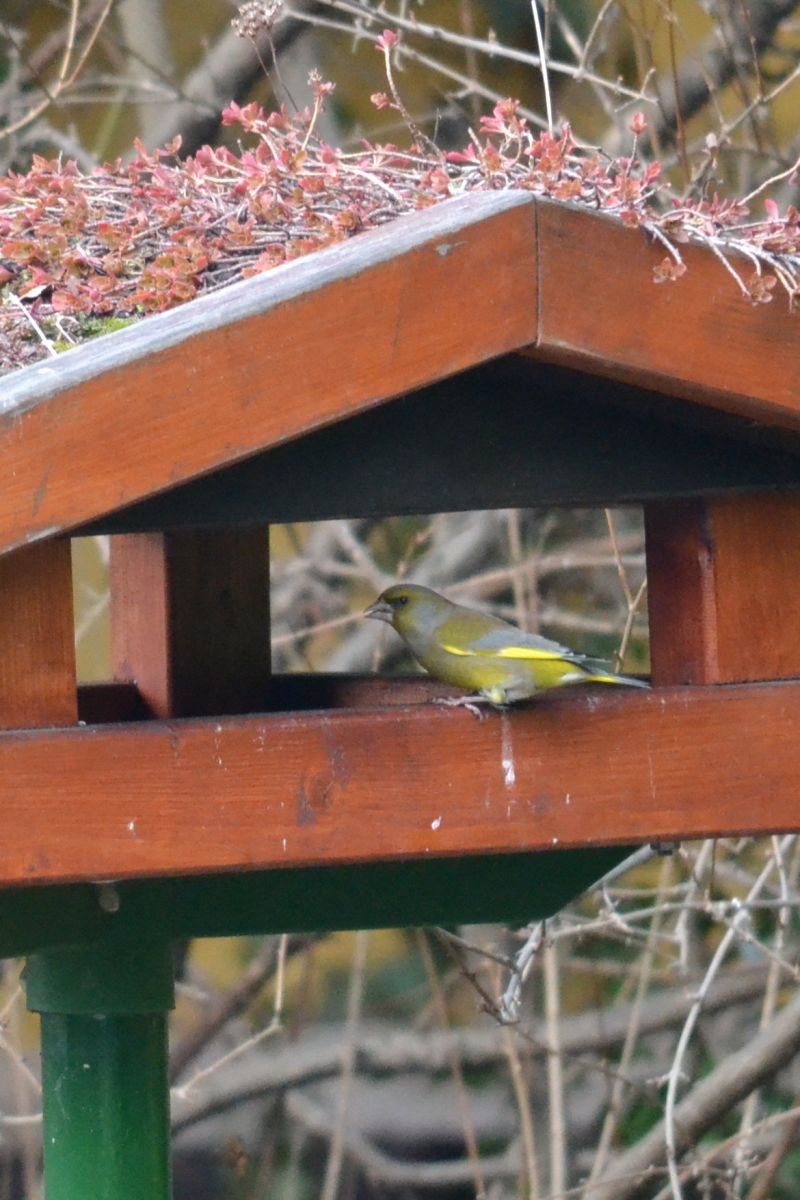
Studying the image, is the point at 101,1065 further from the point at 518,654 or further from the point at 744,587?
the point at 744,587

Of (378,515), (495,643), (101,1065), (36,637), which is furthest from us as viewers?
(495,643)

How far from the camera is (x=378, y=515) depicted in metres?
2.03

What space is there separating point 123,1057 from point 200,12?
4.28 meters

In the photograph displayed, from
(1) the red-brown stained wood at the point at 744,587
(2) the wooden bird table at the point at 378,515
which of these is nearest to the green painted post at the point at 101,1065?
(2) the wooden bird table at the point at 378,515

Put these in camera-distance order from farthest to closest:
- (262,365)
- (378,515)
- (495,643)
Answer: (495,643) → (378,515) → (262,365)

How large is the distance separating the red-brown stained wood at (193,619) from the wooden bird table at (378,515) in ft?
1.31

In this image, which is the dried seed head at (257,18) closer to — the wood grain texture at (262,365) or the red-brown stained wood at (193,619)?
the red-brown stained wood at (193,619)

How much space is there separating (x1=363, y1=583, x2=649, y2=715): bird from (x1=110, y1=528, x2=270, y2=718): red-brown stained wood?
0.20 m

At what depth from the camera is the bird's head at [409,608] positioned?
8.63 ft

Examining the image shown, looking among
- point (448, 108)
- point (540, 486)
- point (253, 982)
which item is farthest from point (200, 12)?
point (540, 486)

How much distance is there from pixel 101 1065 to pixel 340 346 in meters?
1.01

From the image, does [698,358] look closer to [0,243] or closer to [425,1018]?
[0,243]

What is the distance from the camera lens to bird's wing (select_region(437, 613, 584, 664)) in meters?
2.29

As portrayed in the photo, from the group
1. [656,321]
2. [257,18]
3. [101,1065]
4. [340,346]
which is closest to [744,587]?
[656,321]
